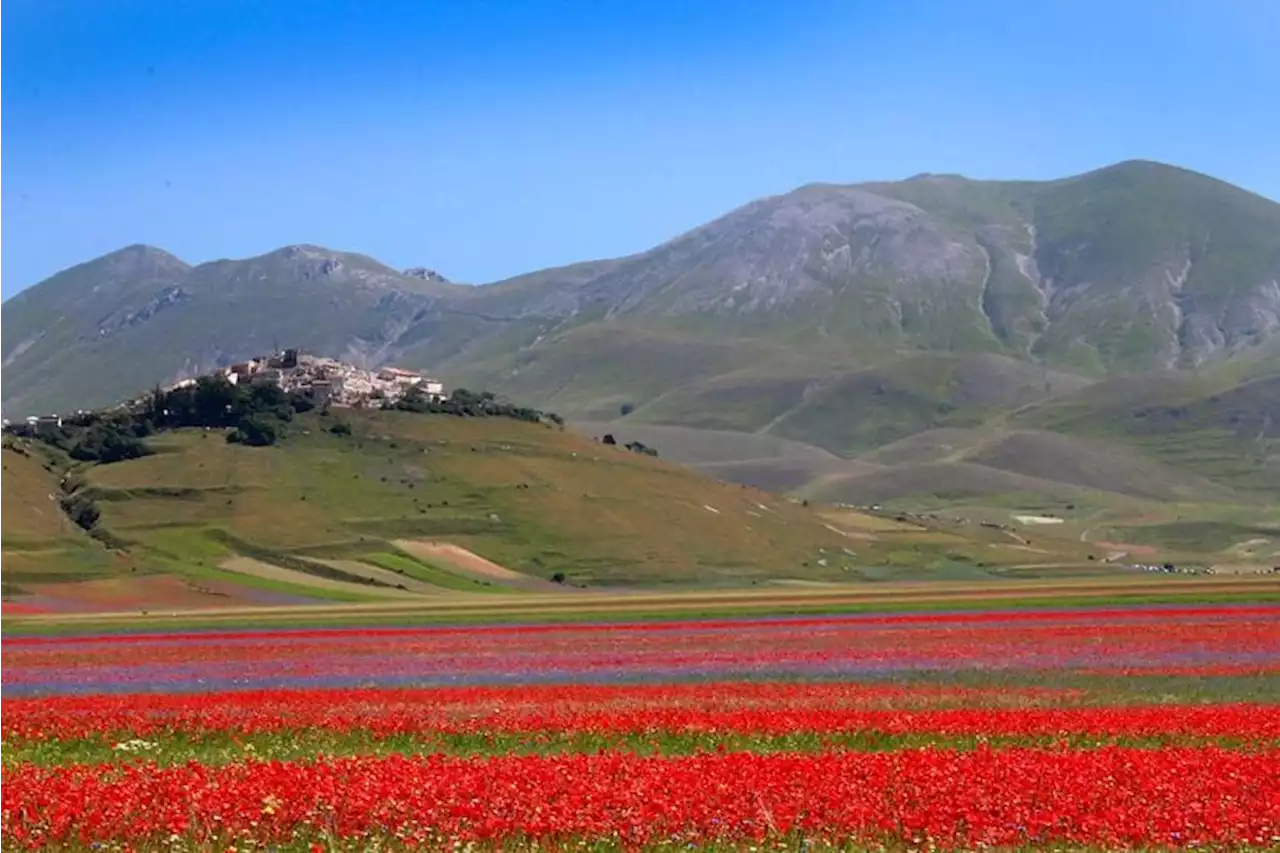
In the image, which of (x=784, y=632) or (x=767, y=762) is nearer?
(x=767, y=762)

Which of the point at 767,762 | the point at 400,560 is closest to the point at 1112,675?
the point at 767,762

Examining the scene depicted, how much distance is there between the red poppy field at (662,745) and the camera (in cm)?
2131

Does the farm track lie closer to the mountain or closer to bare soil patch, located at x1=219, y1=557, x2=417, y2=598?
the mountain

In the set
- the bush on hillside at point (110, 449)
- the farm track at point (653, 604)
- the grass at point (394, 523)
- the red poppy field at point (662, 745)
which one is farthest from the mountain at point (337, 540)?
the red poppy field at point (662, 745)

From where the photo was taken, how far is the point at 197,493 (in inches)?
7023

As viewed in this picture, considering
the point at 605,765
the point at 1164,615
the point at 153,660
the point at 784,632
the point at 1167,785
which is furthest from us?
the point at 1164,615

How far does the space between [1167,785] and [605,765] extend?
26.7 feet

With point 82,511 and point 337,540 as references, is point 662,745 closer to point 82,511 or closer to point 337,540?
point 337,540

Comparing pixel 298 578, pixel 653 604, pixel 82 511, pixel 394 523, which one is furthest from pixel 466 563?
pixel 653 604

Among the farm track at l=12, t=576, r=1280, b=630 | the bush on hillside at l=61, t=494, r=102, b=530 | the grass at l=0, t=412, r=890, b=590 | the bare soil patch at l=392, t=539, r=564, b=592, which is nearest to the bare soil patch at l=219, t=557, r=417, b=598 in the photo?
the grass at l=0, t=412, r=890, b=590

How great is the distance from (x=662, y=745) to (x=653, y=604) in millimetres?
85406

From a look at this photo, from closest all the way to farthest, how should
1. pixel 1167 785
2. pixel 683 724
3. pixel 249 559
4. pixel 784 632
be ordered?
pixel 1167 785, pixel 683 724, pixel 784 632, pixel 249 559

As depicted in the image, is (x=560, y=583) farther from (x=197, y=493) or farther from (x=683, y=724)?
(x=683, y=724)

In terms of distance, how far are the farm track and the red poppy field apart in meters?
34.6
